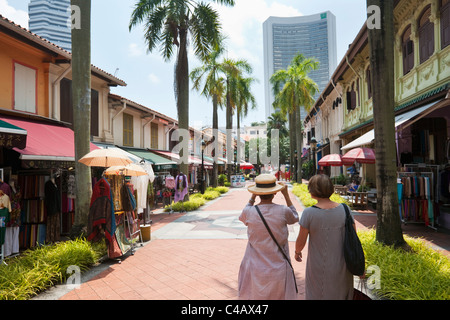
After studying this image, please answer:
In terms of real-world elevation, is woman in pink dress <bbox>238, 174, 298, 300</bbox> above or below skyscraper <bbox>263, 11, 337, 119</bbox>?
below

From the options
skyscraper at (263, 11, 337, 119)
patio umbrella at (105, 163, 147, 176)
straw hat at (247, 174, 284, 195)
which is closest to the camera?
straw hat at (247, 174, 284, 195)

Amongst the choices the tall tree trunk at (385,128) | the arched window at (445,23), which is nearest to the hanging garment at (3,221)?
the tall tree trunk at (385,128)

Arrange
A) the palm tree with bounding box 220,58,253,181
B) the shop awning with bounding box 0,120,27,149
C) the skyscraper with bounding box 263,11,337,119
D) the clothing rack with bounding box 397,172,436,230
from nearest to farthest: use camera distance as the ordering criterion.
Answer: the shop awning with bounding box 0,120,27,149 → the clothing rack with bounding box 397,172,436,230 → the palm tree with bounding box 220,58,253,181 → the skyscraper with bounding box 263,11,337,119

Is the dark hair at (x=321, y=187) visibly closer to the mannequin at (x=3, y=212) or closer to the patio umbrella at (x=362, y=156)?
the mannequin at (x=3, y=212)

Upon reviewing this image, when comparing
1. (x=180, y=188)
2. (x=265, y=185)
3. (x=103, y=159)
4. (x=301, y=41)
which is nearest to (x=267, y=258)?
(x=265, y=185)

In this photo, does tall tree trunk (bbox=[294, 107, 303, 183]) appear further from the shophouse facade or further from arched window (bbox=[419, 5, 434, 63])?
arched window (bbox=[419, 5, 434, 63])

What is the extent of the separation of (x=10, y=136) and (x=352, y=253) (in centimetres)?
626

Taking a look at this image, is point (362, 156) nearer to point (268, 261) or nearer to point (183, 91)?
point (183, 91)

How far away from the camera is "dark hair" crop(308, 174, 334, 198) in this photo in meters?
2.64

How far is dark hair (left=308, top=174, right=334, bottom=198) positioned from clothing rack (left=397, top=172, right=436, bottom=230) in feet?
20.4

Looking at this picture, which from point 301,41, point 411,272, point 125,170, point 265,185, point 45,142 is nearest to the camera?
point 265,185

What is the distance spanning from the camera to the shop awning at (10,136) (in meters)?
5.31

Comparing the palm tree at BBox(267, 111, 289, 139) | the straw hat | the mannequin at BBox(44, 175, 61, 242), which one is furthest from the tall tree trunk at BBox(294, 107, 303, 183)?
the palm tree at BBox(267, 111, 289, 139)

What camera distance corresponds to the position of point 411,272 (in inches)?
150
